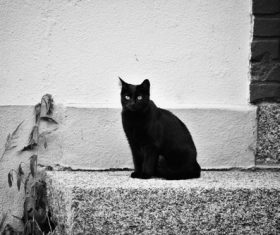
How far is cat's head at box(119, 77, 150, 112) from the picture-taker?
315 centimetres

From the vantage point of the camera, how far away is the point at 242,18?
348 cm

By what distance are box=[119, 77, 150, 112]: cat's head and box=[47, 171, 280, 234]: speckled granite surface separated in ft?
2.00

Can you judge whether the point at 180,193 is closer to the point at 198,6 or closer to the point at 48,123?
the point at 48,123

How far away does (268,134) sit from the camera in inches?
136

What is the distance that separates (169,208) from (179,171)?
1.65ft

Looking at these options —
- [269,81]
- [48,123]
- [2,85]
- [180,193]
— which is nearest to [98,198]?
[180,193]

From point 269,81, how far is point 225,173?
68 cm

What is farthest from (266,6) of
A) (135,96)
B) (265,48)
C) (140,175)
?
(140,175)

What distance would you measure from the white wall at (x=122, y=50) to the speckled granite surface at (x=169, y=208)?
0.92 meters

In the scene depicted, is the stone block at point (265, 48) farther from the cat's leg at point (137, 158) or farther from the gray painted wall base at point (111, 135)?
the cat's leg at point (137, 158)

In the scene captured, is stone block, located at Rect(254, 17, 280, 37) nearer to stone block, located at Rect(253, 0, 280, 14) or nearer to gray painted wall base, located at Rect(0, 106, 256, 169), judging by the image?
stone block, located at Rect(253, 0, 280, 14)

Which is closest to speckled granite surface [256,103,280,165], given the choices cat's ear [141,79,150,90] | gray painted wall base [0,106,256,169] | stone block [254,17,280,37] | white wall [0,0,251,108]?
gray painted wall base [0,106,256,169]

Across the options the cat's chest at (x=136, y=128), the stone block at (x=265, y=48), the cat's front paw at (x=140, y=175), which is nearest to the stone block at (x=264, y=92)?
the stone block at (x=265, y=48)

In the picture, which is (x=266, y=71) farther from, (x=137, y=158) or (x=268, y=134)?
(x=137, y=158)
